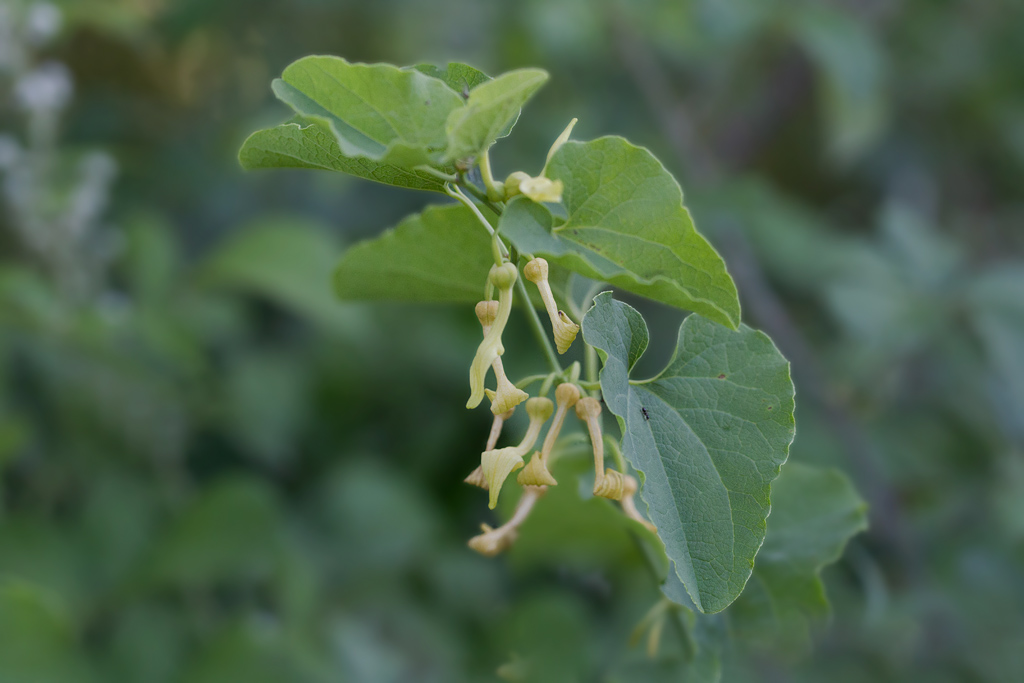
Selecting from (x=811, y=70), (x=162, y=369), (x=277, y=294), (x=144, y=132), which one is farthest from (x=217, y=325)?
(x=811, y=70)

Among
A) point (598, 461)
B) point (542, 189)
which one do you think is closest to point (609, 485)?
point (598, 461)

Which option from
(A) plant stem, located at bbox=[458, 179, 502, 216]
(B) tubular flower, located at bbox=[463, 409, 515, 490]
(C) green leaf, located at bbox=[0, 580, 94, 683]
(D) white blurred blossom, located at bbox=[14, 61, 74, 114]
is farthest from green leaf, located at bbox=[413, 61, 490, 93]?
(D) white blurred blossom, located at bbox=[14, 61, 74, 114]

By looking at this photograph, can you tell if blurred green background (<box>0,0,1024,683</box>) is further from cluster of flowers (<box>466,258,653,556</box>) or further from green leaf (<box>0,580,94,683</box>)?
cluster of flowers (<box>466,258,653,556</box>)

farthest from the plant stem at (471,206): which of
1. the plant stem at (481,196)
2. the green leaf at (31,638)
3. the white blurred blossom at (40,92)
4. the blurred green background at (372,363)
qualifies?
the white blurred blossom at (40,92)

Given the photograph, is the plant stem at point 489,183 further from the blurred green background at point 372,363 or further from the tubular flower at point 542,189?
the blurred green background at point 372,363

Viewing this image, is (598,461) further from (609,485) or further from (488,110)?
(488,110)
